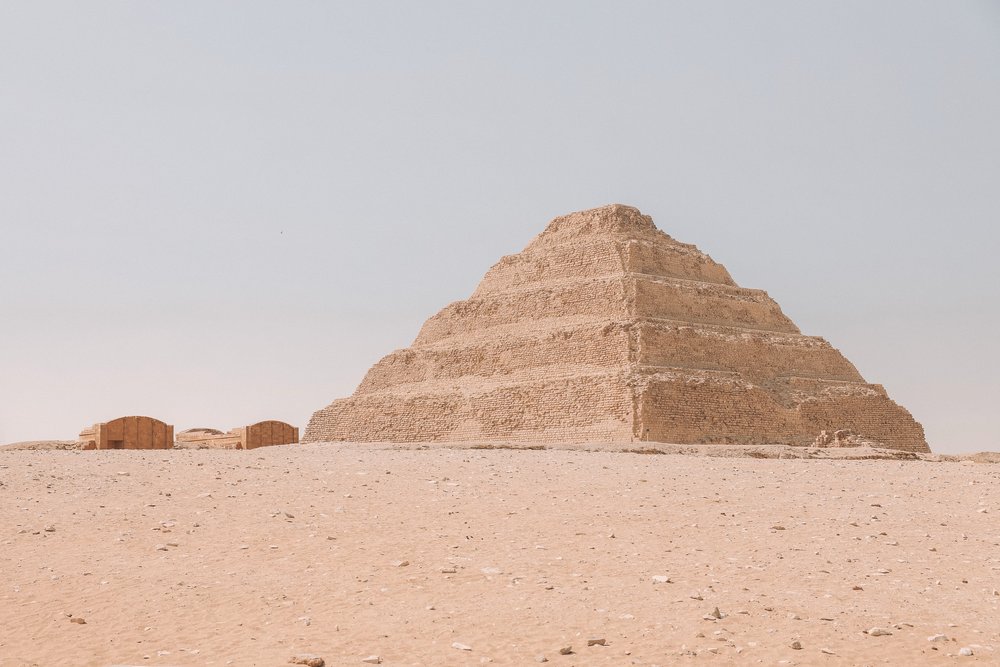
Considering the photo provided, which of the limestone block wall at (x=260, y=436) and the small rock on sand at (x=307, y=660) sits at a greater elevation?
the limestone block wall at (x=260, y=436)

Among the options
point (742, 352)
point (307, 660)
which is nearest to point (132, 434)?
point (307, 660)

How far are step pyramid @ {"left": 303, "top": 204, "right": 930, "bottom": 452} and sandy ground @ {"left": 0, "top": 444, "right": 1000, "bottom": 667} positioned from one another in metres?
20.5

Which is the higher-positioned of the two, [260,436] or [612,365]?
[612,365]

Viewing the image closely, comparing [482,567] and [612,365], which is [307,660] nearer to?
[482,567]

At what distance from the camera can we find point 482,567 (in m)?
9.03

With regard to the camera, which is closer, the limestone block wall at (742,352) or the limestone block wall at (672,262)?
the limestone block wall at (742,352)

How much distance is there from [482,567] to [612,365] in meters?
28.0

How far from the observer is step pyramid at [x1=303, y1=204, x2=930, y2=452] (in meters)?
35.0

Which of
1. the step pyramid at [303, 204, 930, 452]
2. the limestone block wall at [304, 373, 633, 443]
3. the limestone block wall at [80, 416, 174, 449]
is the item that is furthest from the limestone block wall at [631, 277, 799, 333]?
the limestone block wall at [80, 416, 174, 449]

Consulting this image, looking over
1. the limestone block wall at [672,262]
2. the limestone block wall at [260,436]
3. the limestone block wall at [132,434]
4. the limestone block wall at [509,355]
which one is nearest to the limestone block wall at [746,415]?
the limestone block wall at [509,355]

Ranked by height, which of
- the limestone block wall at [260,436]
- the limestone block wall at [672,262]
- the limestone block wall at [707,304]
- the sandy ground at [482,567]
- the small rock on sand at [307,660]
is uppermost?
the limestone block wall at [672,262]

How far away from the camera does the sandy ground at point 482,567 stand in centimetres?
711

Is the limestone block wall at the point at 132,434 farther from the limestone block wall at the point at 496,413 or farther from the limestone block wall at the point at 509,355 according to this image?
the limestone block wall at the point at 509,355

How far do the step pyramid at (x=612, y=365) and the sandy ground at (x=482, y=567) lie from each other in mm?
20531
